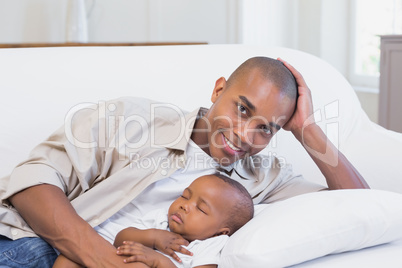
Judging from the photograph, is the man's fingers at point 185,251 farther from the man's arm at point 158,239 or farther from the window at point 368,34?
the window at point 368,34

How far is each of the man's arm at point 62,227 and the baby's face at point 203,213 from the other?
19 centimetres

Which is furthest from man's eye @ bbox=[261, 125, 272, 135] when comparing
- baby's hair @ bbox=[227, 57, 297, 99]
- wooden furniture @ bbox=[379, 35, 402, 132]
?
Answer: wooden furniture @ bbox=[379, 35, 402, 132]

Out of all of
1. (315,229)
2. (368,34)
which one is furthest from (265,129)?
(368,34)

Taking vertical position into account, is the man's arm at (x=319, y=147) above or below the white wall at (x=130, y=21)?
below

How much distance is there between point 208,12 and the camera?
4.69 m

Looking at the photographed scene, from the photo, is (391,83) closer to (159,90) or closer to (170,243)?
(159,90)

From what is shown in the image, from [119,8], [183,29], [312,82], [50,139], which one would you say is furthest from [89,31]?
[50,139]

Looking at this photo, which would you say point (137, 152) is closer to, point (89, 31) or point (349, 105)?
point (349, 105)

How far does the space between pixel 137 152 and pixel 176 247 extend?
0.32 metres

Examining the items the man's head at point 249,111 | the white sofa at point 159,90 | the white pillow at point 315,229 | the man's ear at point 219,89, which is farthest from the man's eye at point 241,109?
the white sofa at point 159,90

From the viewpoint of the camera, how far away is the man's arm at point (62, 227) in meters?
1.32

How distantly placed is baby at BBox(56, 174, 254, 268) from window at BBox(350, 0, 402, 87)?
289cm

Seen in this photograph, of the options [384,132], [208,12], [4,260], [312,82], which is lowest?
[4,260]

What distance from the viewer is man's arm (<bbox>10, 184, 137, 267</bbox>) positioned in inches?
51.8
